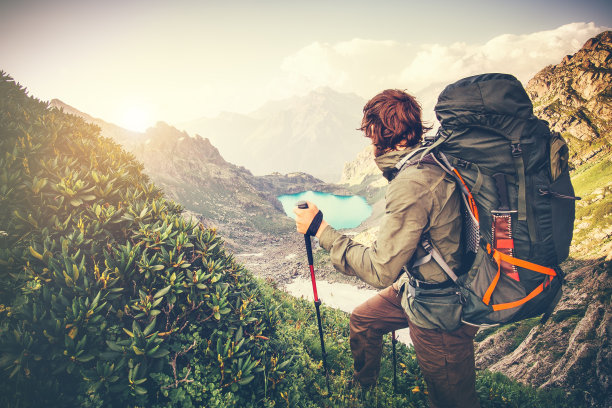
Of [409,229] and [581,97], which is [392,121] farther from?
[581,97]

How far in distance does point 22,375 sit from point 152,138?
9258cm

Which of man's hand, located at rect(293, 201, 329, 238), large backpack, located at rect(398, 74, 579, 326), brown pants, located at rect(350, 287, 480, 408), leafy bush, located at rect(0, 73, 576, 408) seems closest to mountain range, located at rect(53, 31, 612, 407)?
leafy bush, located at rect(0, 73, 576, 408)

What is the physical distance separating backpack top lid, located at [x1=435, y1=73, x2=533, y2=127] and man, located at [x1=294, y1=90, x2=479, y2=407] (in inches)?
16.0

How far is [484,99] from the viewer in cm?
258

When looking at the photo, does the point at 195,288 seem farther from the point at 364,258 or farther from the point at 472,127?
the point at 472,127

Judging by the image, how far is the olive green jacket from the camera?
2.58 meters

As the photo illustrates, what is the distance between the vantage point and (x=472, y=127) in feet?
8.75

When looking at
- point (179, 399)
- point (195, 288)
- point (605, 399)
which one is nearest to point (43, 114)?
point (195, 288)

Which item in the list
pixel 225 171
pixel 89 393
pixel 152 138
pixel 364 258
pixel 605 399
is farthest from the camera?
pixel 225 171

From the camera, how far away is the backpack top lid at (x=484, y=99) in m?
2.54

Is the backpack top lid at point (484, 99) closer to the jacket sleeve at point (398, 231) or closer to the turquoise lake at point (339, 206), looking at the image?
the jacket sleeve at point (398, 231)

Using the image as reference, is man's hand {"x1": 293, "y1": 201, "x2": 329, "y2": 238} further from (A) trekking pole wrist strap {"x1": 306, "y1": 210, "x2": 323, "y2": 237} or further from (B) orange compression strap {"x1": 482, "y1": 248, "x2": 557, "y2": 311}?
(B) orange compression strap {"x1": 482, "y1": 248, "x2": 557, "y2": 311}

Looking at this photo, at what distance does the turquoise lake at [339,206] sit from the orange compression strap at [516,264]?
8601 cm

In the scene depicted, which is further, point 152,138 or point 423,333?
point 152,138
